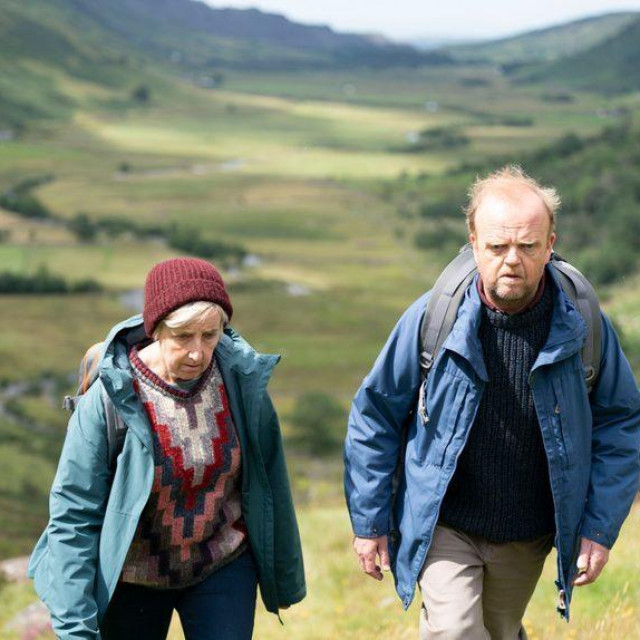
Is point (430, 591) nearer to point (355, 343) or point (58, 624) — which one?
point (58, 624)

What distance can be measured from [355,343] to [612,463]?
7890 cm

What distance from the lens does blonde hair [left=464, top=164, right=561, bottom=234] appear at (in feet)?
14.1

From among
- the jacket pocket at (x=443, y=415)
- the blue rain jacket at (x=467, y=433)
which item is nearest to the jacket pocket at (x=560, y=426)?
the blue rain jacket at (x=467, y=433)

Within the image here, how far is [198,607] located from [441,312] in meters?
1.47

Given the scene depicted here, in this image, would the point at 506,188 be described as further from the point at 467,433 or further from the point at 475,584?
the point at 475,584

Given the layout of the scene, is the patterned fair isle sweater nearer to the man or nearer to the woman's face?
the woman's face

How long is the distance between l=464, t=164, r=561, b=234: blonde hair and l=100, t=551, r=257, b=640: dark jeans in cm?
161

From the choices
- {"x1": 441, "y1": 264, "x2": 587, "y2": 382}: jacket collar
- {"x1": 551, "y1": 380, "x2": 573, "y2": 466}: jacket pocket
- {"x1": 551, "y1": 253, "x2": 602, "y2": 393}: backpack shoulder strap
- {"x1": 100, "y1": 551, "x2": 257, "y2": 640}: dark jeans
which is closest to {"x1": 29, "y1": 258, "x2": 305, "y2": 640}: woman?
{"x1": 100, "y1": 551, "x2": 257, "y2": 640}: dark jeans

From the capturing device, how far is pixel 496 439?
4.34m

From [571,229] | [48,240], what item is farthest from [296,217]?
[571,229]

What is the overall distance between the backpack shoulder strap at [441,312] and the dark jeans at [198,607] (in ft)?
3.50

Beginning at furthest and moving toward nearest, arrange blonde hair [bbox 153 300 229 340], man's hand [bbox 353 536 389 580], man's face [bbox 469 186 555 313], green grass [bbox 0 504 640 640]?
green grass [bbox 0 504 640 640], man's hand [bbox 353 536 389 580], man's face [bbox 469 186 555 313], blonde hair [bbox 153 300 229 340]

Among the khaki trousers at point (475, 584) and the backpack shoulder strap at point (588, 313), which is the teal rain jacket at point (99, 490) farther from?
the backpack shoulder strap at point (588, 313)

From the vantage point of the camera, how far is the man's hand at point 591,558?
4.41 meters
